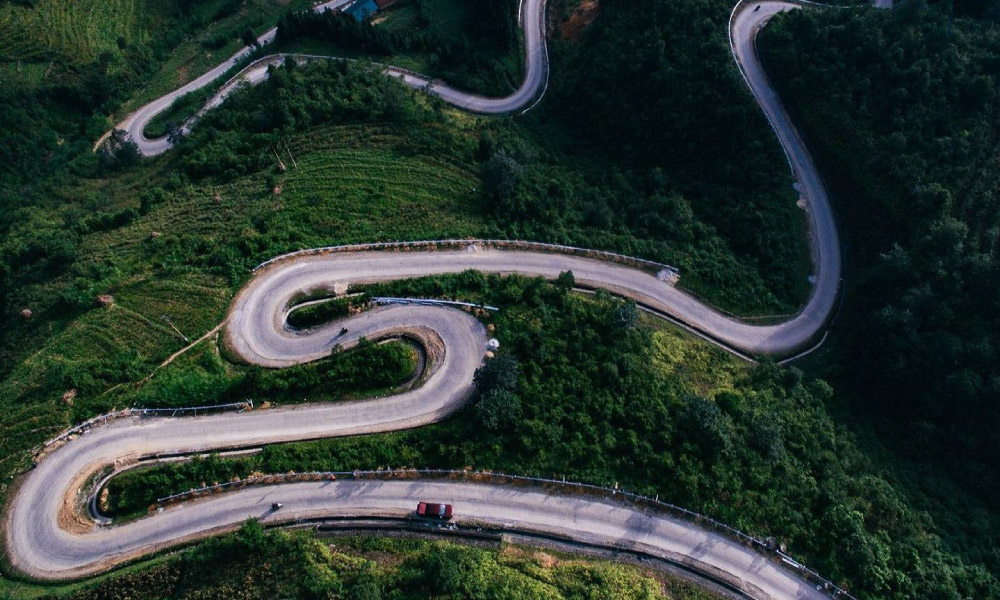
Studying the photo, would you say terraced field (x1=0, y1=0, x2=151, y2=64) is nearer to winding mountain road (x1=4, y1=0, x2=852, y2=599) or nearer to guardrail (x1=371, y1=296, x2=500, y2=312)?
winding mountain road (x1=4, y1=0, x2=852, y2=599)

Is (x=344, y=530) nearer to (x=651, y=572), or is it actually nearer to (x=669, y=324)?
(x=651, y=572)

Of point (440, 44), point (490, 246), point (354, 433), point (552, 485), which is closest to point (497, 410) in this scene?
point (552, 485)

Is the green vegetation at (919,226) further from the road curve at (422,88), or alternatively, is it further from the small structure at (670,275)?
the road curve at (422,88)

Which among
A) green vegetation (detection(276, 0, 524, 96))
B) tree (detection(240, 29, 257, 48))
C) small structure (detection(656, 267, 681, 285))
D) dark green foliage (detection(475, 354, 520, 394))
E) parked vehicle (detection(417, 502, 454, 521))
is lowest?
parked vehicle (detection(417, 502, 454, 521))

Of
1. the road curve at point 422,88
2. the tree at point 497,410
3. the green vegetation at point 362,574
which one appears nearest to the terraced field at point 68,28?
the road curve at point 422,88

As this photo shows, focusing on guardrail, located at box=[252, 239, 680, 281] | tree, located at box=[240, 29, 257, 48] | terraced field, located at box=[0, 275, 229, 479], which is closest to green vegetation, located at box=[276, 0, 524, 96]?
tree, located at box=[240, 29, 257, 48]

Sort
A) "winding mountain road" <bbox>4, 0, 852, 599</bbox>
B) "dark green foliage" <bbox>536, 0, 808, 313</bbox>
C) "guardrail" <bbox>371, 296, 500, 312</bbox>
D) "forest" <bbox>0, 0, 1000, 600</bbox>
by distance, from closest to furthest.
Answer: "winding mountain road" <bbox>4, 0, 852, 599</bbox>, "forest" <bbox>0, 0, 1000, 600</bbox>, "guardrail" <bbox>371, 296, 500, 312</bbox>, "dark green foliage" <bbox>536, 0, 808, 313</bbox>

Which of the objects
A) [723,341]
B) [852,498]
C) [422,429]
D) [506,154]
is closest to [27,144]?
[506,154]

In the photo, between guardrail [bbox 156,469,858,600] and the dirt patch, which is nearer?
guardrail [bbox 156,469,858,600]
